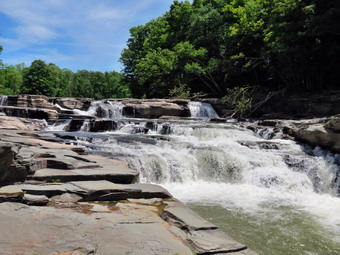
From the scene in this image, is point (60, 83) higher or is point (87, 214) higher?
point (60, 83)

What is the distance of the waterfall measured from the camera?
841 inches

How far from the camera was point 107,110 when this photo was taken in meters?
→ 21.3

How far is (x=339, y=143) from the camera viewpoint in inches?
453

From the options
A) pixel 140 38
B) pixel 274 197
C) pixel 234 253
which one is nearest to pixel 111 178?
pixel 234 253

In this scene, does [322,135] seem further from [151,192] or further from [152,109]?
[152,109]

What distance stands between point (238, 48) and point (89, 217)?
22.3m

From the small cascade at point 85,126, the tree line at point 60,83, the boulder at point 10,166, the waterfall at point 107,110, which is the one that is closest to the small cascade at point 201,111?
the waterfall at point 107,110

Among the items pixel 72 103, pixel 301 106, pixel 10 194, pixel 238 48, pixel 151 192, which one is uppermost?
A: pixel 238 48

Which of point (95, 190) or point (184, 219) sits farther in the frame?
point (95, 190)

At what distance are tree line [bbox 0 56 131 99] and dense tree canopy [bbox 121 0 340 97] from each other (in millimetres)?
12723

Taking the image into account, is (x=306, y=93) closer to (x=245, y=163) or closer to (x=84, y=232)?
(x=245, y=163)

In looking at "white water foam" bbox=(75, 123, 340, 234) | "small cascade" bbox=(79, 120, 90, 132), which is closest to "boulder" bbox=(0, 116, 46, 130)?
"small cascade" bbox=(79, 120, 90, 132)

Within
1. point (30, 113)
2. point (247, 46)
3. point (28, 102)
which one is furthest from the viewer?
point (247, 46)

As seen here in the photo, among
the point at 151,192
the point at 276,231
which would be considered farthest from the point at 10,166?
the point at 276,231
